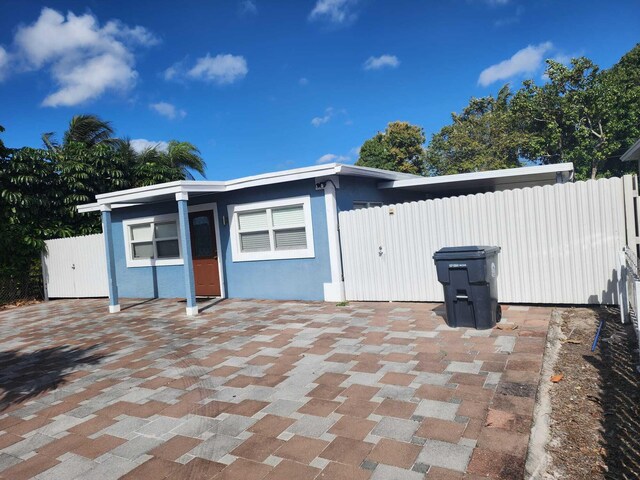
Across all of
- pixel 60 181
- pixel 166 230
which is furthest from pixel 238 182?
pixel 60 181

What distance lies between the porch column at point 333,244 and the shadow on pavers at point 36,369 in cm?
437

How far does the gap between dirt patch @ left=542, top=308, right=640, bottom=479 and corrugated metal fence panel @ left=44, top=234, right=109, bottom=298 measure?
11.8m

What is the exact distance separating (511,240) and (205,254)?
705cm

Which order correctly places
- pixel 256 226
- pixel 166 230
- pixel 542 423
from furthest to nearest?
pixel 166 230 → pixel 256 226 → pixel 542 423

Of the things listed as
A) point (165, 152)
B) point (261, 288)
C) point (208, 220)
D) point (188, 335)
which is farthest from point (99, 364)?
point (165, 152)

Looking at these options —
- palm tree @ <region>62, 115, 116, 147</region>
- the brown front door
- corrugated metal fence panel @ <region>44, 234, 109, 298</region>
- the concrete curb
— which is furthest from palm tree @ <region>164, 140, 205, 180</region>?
the concrete curb

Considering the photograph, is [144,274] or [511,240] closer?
[511,240]

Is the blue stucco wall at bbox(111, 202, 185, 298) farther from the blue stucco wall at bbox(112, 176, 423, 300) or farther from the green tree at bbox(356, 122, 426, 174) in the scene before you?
the green tree at bbox(356, 122, 426, 174)

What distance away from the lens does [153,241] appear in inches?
458

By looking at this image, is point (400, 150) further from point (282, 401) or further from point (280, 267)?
point (282, 401)

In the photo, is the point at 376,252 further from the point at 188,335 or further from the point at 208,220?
the point at 208,220

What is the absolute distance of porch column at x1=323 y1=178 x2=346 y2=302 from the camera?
8602 mm

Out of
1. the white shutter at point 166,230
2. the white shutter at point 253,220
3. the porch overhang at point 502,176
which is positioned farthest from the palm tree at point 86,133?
the porch overhang at point 502,176

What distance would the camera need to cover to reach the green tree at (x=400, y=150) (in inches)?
1267
